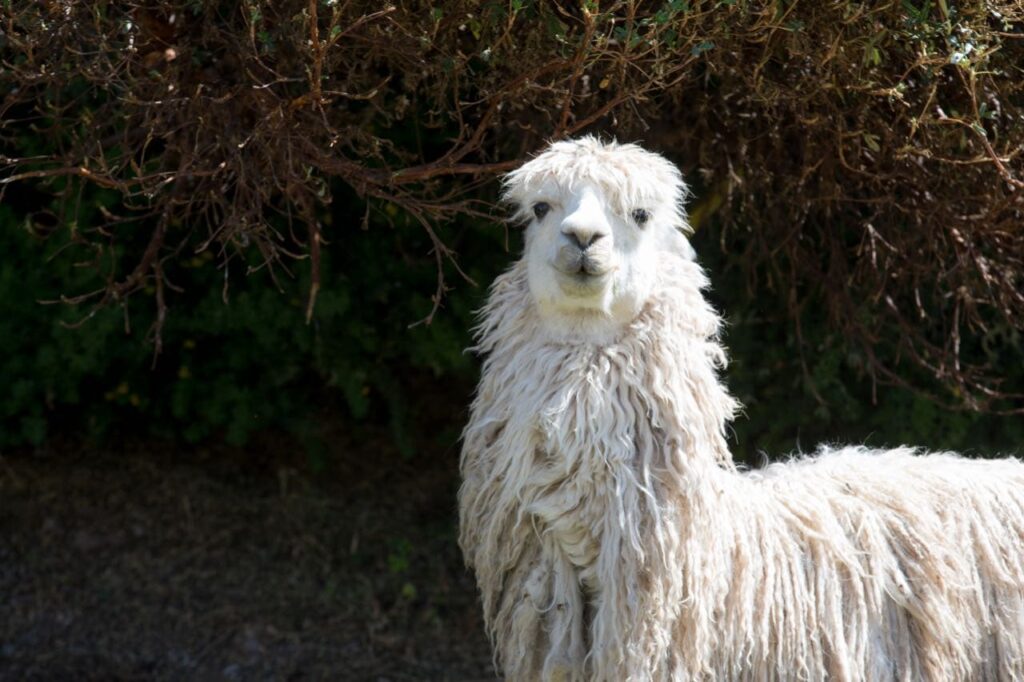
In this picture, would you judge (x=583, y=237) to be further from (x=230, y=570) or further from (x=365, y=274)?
(x=230, y=570)

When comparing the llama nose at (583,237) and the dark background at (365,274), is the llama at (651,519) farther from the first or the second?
the dark background at (365,274)

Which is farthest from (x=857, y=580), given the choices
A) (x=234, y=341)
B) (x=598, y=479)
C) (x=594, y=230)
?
(x=234, y=341)

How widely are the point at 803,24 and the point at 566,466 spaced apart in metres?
1.35

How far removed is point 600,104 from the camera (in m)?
3.68

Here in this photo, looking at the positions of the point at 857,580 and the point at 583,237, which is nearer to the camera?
the point at 583,237

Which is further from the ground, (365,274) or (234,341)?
(365,274)

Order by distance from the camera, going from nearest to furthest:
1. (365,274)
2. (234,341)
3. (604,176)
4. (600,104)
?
(604,176)
(600,104)
(365,274)
(234,341)

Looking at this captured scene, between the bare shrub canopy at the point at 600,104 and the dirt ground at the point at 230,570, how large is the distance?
158 cm

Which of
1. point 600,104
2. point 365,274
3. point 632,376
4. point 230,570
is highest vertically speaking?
point 600,104

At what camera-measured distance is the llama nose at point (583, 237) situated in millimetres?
2627

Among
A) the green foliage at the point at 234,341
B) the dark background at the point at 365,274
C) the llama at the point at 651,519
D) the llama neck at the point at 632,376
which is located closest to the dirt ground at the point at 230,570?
the dark background at the point at 365,274

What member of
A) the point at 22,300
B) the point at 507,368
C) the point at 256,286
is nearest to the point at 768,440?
the point at 256,286

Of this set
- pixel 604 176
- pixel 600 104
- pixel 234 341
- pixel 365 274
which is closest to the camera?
pixel 604 176

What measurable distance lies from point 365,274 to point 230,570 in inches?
57.2
